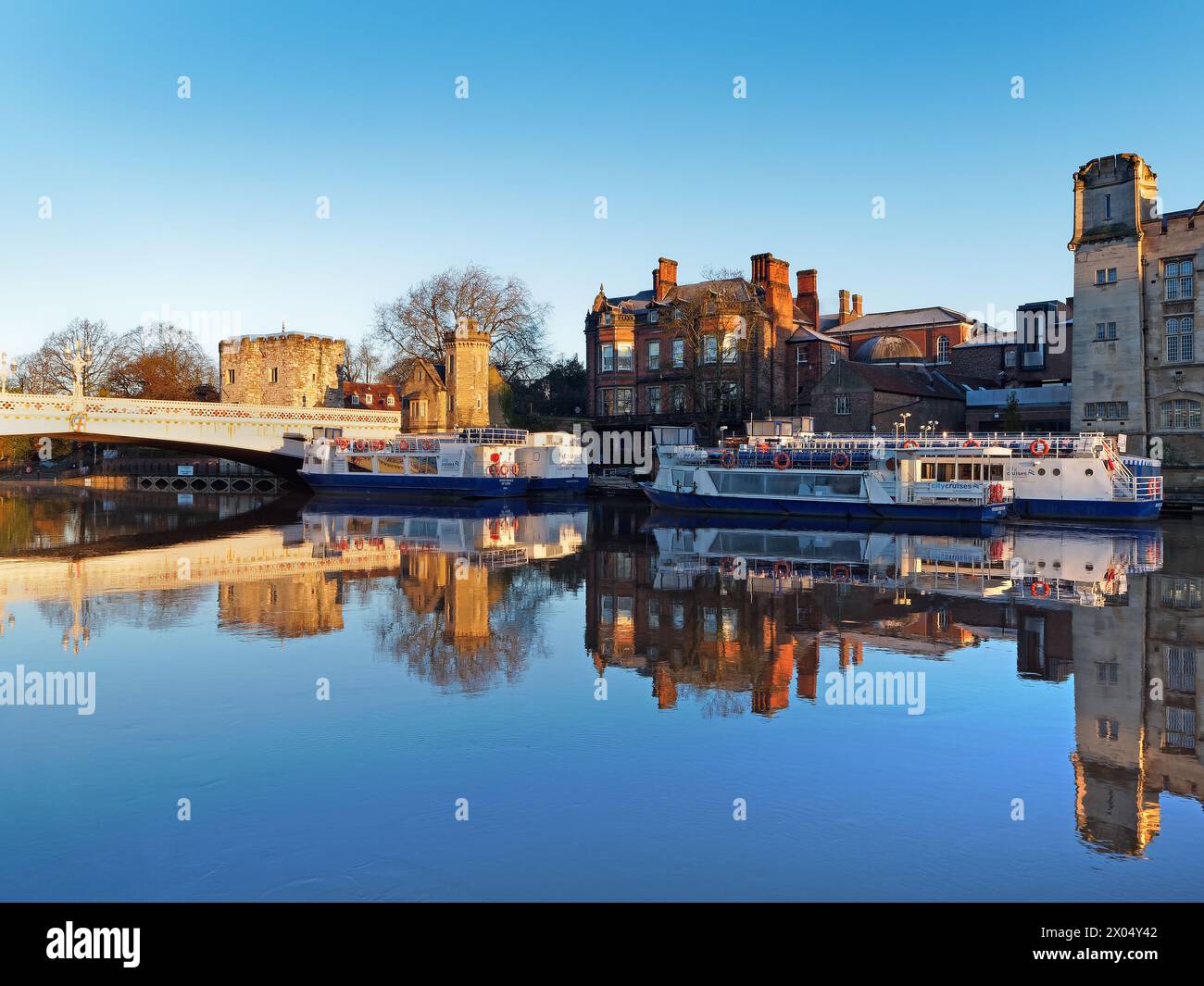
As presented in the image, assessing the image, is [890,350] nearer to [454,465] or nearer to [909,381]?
[909,381]

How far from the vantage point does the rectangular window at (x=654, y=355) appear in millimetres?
62984

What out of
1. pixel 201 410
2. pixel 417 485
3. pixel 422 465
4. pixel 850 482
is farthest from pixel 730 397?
pixel 201 410

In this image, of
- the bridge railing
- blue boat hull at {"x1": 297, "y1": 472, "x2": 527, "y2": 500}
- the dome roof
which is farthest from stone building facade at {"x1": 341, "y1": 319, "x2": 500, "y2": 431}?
the dome roof

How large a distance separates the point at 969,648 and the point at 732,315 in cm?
4507

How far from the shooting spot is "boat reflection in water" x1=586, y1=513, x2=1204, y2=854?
902 centimetres

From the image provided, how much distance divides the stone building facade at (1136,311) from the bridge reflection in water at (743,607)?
55.1 ft

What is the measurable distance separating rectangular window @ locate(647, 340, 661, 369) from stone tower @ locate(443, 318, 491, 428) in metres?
11.6

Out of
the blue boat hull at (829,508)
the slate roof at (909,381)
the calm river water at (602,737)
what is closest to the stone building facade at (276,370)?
Result: the blue boat hull at (829,508)

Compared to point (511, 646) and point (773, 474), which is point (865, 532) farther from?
point (511, 646)

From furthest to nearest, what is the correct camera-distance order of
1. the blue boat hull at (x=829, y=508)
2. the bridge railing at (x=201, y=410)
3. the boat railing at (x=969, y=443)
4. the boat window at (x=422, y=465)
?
1. the boat window at (x=422, y=465)
2. the bridge railing at (x=201, y=410)
3. the boat railing at (x=969, y=443)
4. the blue boat hull at (x=829, y=508)

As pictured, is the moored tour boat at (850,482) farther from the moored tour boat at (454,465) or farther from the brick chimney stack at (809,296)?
the brick chimney stack at (809,296)

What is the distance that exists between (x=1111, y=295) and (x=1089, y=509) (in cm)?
1500

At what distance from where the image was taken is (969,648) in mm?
13828
